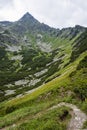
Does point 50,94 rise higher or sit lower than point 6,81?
higher

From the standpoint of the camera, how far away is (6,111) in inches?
2375

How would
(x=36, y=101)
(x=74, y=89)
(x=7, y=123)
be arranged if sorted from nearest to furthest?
(x=7, y=123) < (x=74, y=89) < (x=36, y=101)

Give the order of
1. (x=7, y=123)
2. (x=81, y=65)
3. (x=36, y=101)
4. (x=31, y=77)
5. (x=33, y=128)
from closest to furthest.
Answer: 1. (x=33, y=128)
2. (x=7, y=123)
3. (x=36, y=101)
4. (x=81, y=65)
5. (x=31, y=77)

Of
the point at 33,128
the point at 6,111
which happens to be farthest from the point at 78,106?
the point at 6,111

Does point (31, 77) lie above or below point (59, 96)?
below

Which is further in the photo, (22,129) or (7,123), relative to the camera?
(7,123)

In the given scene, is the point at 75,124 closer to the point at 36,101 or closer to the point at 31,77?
the point at 36,101

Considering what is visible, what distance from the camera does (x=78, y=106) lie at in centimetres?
4225

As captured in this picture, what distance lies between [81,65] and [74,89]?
19.7m

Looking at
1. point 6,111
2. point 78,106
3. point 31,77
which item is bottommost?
point 31,77

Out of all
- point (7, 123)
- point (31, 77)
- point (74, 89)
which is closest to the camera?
point (7, 123)

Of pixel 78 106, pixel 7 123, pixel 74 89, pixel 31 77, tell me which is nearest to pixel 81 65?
pixel 74 89

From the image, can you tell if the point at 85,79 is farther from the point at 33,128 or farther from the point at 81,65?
the point at 33,128

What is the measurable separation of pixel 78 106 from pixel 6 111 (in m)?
22.6
